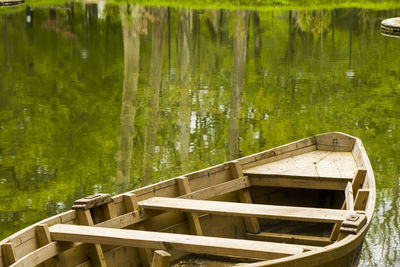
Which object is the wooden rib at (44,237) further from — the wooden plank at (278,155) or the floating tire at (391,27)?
the floating tire at (391,27)

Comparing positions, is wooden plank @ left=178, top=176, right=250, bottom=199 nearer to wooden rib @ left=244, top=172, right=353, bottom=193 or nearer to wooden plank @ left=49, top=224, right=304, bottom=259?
wooden rib @ left=244, top=172, right=353, bottom=193

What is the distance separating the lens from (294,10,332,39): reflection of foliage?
99.9 ft

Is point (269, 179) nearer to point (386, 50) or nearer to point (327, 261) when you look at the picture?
point (327, 261)

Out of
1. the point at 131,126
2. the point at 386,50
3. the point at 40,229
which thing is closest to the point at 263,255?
the point at 40,229

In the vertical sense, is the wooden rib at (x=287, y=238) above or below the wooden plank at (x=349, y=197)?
below

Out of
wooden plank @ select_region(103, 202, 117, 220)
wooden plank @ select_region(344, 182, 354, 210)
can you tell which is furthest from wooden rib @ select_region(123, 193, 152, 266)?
wooden plank @ select_region(344, 182, 354, 210)

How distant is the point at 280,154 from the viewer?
29.2 feet

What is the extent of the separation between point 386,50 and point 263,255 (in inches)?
799

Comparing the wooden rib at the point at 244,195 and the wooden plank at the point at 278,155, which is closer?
the wooden rib at the point at 244,195

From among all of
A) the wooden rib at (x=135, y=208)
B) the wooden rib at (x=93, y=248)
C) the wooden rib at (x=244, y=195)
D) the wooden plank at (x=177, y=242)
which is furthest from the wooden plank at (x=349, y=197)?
the wooden rib at (x=93, y=248)

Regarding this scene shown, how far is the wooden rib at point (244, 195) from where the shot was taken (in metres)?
8.12

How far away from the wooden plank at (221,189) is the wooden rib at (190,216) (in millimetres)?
73

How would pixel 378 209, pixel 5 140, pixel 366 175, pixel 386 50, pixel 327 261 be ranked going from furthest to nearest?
1. pixel 386 50
2. pixel 5 140
3. pixel 378 209
4. pixel 366 175
5. pixel 327 261

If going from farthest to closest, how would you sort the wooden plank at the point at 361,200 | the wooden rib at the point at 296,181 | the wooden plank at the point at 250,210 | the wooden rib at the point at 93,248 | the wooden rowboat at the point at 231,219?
the wooden rib at the point at 296,181
the wooden plank at the point at 361,200
the wooden plank at the point at 250,210
the wooden rib at the point at 93,248
the wooden rowboat at the point at 231,219
